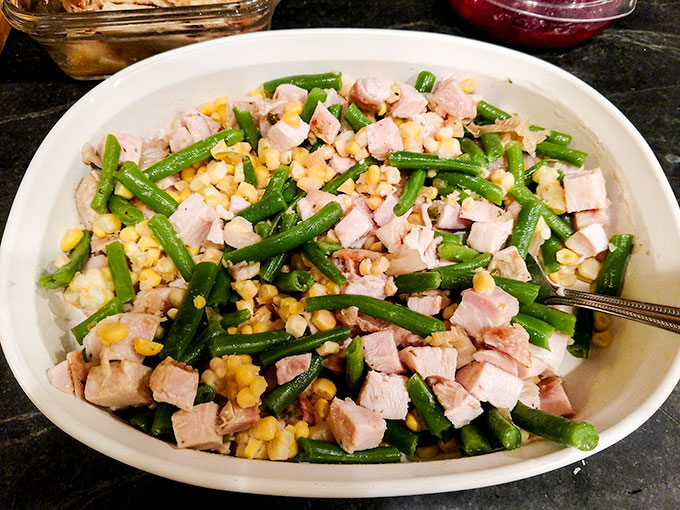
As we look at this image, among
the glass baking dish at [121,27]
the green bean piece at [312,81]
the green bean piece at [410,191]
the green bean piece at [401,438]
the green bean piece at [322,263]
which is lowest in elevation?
the green bean piece at [401,438]

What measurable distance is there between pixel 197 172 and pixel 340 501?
5.40ft

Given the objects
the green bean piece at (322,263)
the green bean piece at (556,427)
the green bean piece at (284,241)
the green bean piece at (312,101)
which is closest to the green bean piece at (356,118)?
the green bean piece at (312,101)

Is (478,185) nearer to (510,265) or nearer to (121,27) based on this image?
(510,265)

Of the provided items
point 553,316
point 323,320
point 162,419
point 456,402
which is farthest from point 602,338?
point 162,419

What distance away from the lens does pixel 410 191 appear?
7.71ft

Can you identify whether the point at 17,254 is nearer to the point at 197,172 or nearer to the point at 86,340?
the point at 86,340

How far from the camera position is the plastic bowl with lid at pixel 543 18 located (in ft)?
9.08

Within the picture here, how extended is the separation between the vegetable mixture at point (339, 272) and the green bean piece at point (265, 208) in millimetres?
10

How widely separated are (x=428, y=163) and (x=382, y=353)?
3.09 feet

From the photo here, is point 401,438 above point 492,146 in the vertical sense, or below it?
below

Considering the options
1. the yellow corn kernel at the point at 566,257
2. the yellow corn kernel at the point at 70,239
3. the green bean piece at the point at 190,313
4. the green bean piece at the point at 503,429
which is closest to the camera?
the green bean piece at the point at 503,429

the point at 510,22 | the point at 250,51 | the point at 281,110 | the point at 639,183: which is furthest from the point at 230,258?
the point at 510,22

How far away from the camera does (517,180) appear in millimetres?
2438

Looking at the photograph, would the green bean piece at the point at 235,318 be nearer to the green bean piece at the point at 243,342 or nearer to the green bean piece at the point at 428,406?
the green bean piece at the point at 243,342
